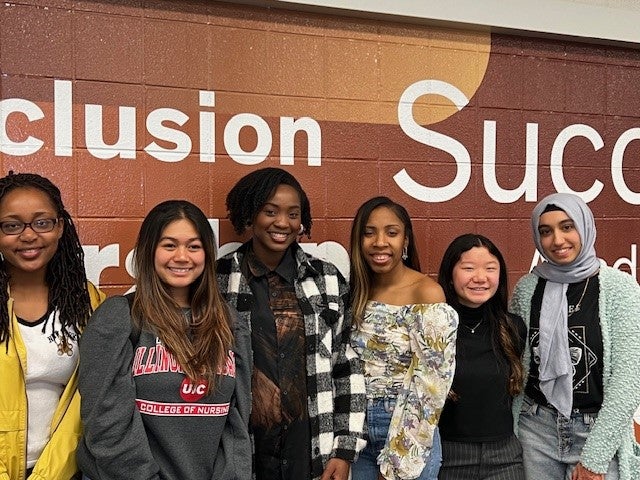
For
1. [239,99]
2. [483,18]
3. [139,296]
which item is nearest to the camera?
[139,296]

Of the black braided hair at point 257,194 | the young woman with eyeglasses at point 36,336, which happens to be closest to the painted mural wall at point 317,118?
the black braided hair at point 257,194

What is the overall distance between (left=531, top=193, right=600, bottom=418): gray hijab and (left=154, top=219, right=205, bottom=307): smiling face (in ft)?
4.46

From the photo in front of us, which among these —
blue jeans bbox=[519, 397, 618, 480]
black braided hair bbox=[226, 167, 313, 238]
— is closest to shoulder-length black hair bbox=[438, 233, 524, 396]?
blue jeans bbox=[519, 397, 618, 480]

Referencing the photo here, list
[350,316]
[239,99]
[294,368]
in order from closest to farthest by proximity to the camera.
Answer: [294,368], [350,316], [239,99]

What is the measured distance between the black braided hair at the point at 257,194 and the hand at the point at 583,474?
135 cm

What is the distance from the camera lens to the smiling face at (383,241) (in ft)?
9.89

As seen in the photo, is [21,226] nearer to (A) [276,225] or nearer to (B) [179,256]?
(B) [179,256]

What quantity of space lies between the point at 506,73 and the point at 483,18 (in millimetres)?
325

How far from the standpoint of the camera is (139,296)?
2.57 metres

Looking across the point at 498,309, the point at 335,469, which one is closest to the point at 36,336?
the point at 335,469

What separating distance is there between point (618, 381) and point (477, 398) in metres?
0.51

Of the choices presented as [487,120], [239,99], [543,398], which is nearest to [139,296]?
[239,99]

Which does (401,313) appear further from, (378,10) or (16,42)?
(16,42)

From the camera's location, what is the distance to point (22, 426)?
2.45m
